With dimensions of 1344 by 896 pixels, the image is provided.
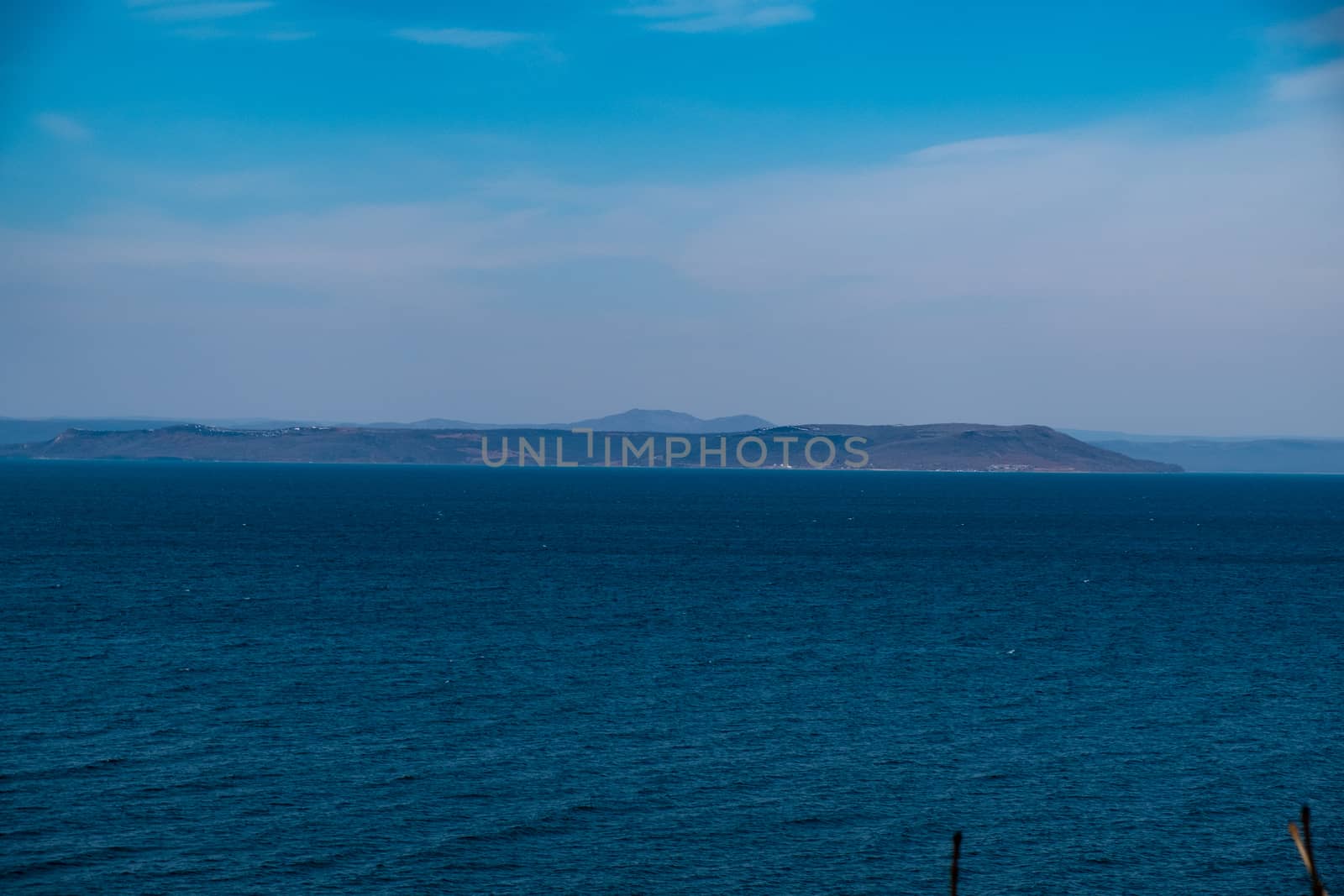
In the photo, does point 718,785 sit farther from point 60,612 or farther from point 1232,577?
point 1232,577

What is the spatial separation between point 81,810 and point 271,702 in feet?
47.2

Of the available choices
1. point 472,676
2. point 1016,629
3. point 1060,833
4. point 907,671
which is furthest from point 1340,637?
point 472,676

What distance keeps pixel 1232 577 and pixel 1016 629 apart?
4329 centimetres

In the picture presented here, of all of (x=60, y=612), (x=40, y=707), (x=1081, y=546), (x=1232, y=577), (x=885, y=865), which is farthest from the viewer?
(x=1081, y=546)

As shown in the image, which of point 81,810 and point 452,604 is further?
point 452,604

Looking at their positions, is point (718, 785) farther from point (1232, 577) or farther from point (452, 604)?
point (1232, 577)

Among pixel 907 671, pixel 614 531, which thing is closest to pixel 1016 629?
pixel 907 671

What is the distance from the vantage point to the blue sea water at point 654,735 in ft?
119

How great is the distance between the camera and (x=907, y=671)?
205ft

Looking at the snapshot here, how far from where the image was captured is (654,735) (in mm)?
48688

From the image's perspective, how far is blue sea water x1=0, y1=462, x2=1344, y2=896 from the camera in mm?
36281

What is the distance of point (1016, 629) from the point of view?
77562 millimetres

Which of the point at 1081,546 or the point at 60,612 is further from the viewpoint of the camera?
the point at 1081,546

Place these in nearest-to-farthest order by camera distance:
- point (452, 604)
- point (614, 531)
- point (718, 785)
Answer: point (718, 785) < point (452, 604) < point (614, 531)
